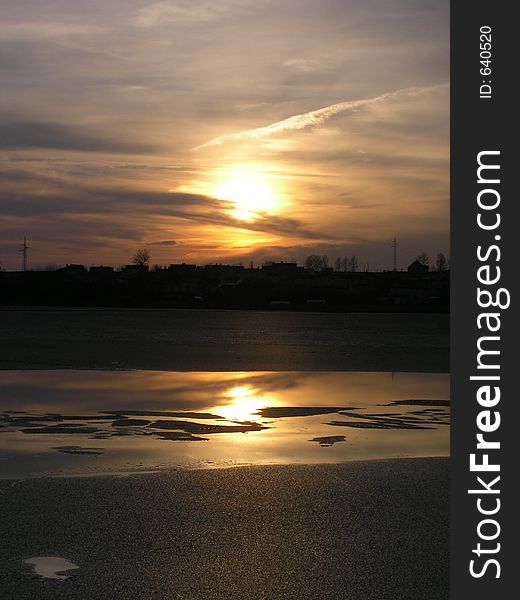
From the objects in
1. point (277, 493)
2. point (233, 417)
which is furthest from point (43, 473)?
point (233, 417)

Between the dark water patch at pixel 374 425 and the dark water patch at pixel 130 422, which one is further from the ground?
the dark water patch at pixel 130 422

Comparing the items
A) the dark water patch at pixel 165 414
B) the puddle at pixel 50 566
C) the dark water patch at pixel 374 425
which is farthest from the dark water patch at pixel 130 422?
the puddle at pixel 50 566

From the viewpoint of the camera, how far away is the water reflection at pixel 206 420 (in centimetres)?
1162

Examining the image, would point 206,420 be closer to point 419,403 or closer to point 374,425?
point 374,425

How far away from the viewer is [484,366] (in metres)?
5.80

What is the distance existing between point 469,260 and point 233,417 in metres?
10.2

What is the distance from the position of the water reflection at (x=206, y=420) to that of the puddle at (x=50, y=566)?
3.08 metres

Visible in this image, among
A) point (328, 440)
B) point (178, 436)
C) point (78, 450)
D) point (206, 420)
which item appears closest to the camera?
point (78, 450)

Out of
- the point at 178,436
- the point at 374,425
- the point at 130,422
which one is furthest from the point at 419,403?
the point at 178,436

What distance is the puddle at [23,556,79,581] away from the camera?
6.94 m

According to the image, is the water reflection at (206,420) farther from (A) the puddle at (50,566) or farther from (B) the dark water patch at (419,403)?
(A) the puddle at (50,566)

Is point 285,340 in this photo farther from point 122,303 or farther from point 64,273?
point 64,273

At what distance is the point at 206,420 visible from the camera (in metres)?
15.2

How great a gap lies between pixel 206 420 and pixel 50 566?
26.4ft
